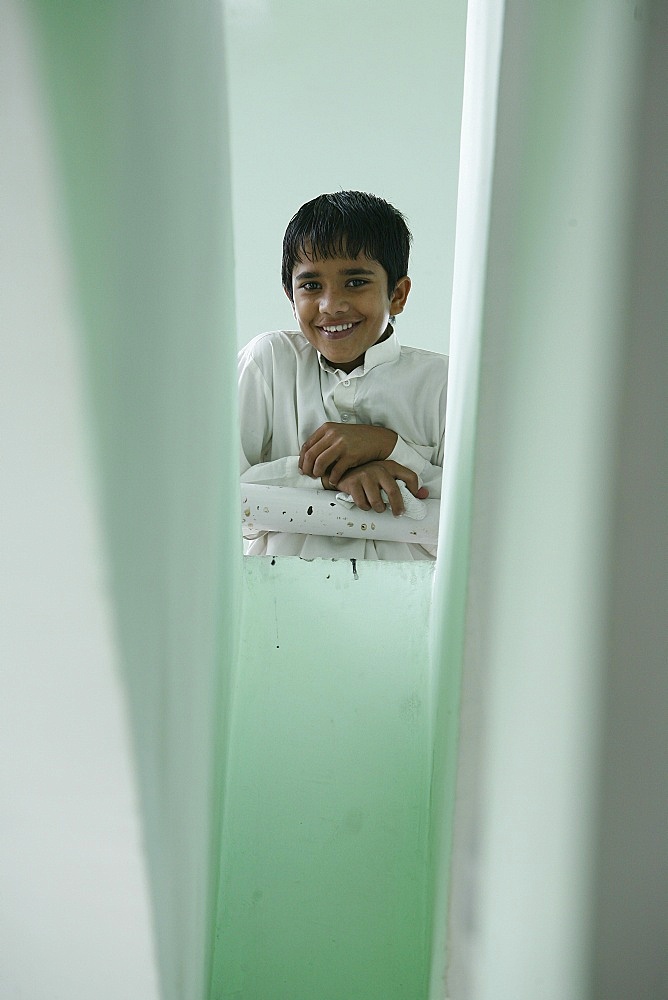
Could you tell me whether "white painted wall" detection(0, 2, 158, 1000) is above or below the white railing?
above

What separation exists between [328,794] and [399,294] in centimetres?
66

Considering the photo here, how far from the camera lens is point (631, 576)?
9.3 inches

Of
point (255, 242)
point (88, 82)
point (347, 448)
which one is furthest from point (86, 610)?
point (255, 242)

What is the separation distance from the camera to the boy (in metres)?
0.78

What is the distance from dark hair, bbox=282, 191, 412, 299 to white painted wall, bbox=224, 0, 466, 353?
8 cm

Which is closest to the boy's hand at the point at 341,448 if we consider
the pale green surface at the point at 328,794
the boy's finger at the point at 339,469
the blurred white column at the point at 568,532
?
the boy's finger at the point at 339,469

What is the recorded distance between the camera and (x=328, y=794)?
40 centimetres

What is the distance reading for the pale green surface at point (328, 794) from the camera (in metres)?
0.36

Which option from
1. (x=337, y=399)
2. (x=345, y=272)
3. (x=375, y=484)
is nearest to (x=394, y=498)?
(x=375, y=484)

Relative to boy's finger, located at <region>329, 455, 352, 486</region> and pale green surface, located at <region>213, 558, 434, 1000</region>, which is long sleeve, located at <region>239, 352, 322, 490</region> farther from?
pale green surface, located at <region>213, 558, 434, 1000</region>

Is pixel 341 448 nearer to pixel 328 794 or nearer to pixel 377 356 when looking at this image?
pixel 377 356

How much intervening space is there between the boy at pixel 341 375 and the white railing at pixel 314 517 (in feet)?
0.15

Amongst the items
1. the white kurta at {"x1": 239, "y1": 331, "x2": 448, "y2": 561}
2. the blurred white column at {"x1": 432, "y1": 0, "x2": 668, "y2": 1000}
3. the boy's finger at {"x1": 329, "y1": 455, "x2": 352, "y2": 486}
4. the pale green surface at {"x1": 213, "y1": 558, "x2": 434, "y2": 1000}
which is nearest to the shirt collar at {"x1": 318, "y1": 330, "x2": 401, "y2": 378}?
the white kurta at {"x1": 239, "y1": 331, "x2": 448, "y2": 561}

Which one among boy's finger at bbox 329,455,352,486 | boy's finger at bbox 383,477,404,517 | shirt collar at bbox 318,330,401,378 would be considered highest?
shirt collar at bbox 318,330,401,378
